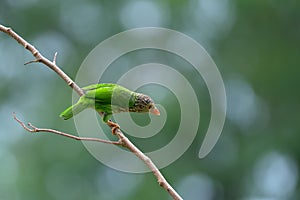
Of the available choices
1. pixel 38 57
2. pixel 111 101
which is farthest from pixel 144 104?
pixel 38 57

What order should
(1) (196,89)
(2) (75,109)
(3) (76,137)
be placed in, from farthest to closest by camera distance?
(1) (196,89) < (2) (75,109) < (3) (76,137)

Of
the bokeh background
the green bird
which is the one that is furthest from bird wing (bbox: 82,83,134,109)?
the bokeh background

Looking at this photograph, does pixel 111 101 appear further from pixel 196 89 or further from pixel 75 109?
pixel 196 89

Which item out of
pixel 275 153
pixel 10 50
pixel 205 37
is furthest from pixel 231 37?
pixel 10 50

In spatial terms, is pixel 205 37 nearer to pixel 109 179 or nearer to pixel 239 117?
pixel 239 117

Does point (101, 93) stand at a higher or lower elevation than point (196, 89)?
lower

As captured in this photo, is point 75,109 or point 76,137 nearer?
point 76,137

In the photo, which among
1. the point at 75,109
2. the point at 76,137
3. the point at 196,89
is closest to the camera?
the point at 76,137
